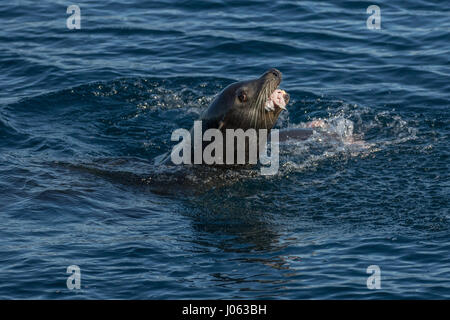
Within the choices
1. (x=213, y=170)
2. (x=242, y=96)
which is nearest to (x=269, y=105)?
(x=242, y=96)

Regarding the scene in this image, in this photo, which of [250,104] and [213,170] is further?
[213,170]

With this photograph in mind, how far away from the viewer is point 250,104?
10.5m

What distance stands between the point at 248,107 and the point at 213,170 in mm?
979

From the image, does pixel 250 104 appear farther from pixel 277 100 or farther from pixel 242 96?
pixel 277 100

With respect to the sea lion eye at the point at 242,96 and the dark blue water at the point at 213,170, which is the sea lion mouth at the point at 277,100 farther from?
the dark blue water at the point at 213,170

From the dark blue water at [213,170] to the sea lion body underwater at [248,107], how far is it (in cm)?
66

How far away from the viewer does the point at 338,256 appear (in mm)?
8766

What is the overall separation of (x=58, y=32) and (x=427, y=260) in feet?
39.0

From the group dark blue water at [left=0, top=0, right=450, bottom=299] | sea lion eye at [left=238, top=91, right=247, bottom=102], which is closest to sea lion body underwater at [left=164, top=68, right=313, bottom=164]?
sea lion eye at [left=238, top=91, right=247, bottom=102]

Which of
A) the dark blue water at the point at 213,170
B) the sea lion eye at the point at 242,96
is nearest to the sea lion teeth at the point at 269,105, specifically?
the sea lion eye at the point at 242,96

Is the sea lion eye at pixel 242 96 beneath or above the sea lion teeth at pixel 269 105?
above

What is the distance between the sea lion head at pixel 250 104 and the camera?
10.5 m

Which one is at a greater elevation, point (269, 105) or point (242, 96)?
point (242, 96)

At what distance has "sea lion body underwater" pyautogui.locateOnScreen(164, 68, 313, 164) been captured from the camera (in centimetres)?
1049
